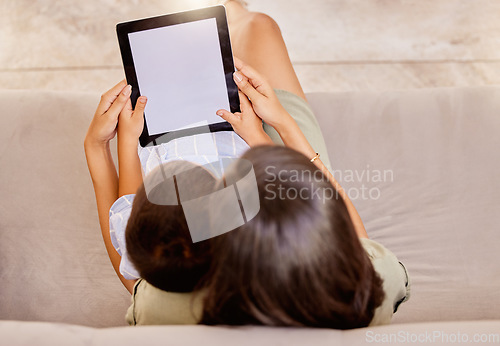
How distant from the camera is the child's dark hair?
488 millimetres

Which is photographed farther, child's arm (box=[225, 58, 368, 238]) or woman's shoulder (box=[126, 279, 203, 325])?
child's arm (box=[225, 58, 368, 238])

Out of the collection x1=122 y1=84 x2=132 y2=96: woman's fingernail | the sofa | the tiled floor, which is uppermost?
x1=122 y1=84 x2=132 y2=96: woman's fingernail

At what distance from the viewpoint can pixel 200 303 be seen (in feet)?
1.77

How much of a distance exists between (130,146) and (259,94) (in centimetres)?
24

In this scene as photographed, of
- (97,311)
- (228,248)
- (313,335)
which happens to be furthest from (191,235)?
(97,311)

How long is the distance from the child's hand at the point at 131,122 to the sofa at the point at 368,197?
219mm

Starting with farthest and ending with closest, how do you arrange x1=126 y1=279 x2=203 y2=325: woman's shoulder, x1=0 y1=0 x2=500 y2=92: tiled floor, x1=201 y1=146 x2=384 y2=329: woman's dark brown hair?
1. x1=0 y1=0 x2=500 y2=92: tiled floor
2. x1=126 y1=279 x2=203 y2=325: woman's shoulder
3. x1=201 y1=146 x2=384 y2=329: woman's dark brown hair

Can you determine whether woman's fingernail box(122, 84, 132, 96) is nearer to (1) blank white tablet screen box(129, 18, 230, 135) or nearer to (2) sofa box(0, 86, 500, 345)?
(1) blank white tablet screen box(129, 18, 230, 135)

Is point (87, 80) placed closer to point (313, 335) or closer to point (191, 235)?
point (191, 235)

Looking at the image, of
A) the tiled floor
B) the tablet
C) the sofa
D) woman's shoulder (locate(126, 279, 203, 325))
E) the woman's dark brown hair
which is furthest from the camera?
the tiled floor

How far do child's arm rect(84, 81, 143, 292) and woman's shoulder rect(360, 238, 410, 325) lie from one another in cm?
41

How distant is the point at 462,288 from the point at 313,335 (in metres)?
0.48

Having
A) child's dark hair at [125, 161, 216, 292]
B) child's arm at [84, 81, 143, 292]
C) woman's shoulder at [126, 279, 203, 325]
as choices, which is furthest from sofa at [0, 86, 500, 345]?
child's dark hair at [125, 161, 216, 292]

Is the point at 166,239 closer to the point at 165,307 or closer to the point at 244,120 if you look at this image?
the point at 165,307
